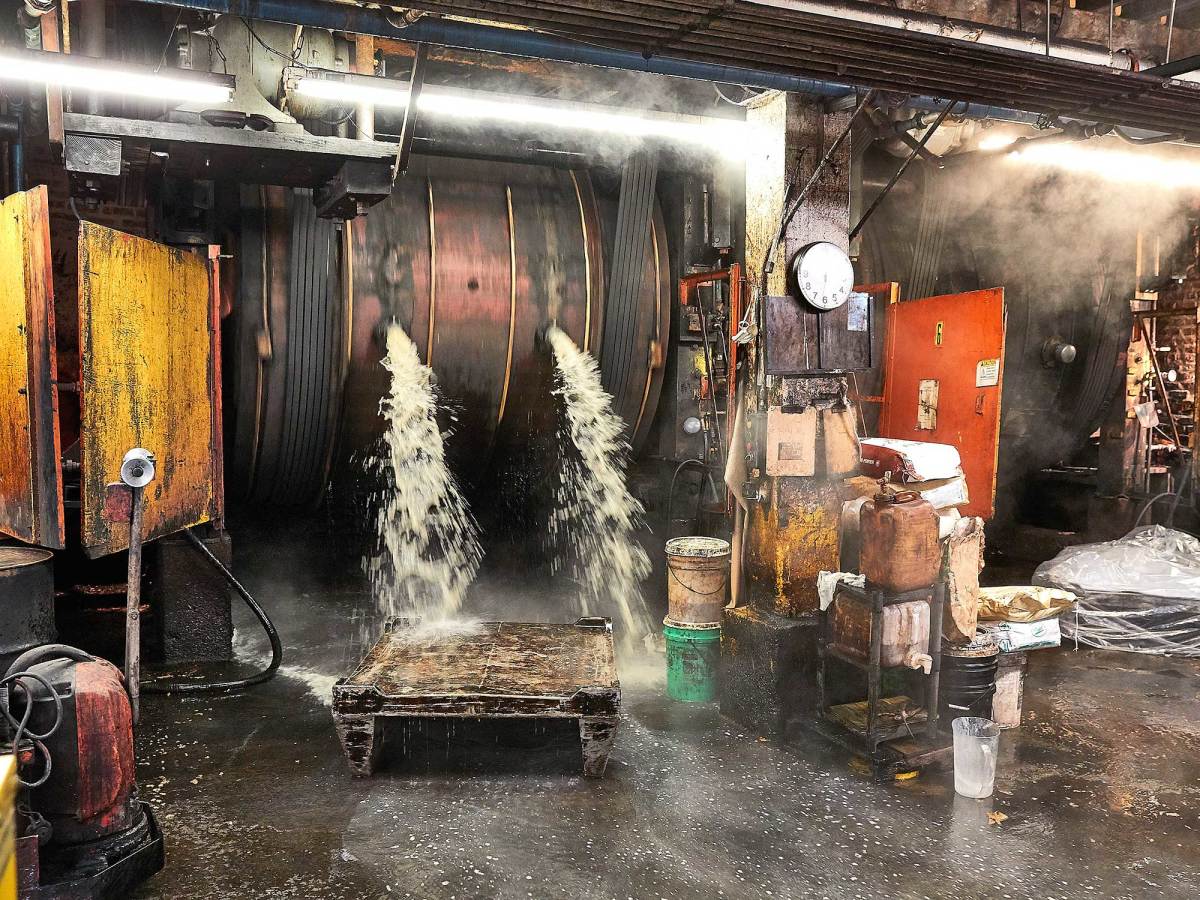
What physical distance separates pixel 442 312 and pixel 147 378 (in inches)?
84.8

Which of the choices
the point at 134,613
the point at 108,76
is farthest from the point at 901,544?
the point at 108,76

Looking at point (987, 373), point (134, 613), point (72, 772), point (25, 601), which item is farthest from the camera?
point (987, 373)

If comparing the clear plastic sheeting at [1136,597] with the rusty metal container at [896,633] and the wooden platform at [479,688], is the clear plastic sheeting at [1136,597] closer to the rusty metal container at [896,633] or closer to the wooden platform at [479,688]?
the rusty metal container at [896,633]

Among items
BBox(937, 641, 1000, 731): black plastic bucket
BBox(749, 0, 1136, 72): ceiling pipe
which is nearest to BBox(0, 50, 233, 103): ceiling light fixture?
BBox(749, 0, 1136, 72): ceiling pipe

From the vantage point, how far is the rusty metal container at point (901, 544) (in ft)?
13.4

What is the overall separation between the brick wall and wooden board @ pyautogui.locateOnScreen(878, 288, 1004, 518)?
8.41 ft

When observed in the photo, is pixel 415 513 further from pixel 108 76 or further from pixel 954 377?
pixel 954 377

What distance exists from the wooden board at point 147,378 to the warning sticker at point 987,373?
549 centimetres

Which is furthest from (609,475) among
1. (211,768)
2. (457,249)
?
(211,768)

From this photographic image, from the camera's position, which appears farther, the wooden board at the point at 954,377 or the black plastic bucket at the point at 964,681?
the wooden board at the point at 954,377

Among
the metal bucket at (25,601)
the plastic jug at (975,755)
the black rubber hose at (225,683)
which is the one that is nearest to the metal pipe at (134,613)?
the metal bucket at (25,601)

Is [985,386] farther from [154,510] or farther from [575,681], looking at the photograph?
[154,510]

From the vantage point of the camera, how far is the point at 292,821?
11.9 feet

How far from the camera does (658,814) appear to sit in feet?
12.2
